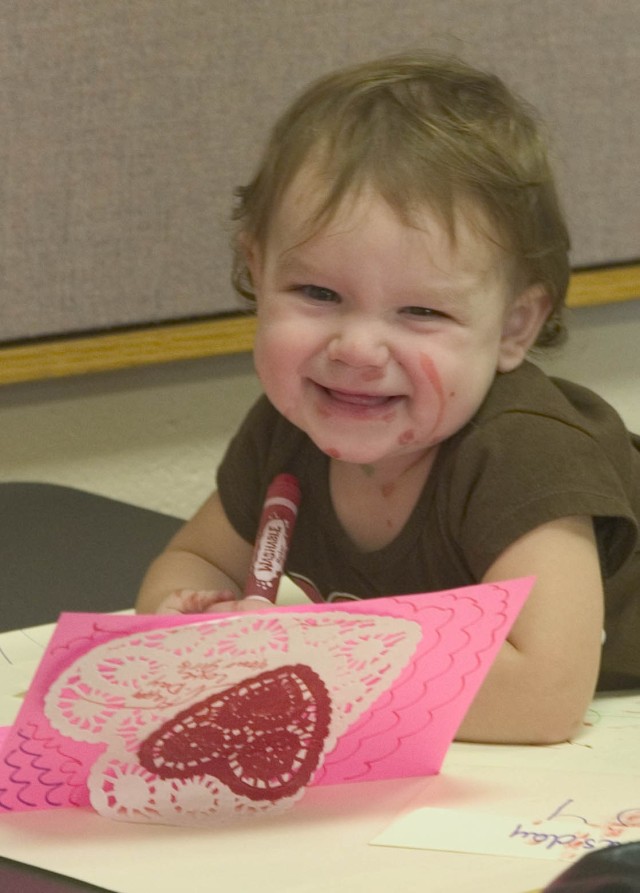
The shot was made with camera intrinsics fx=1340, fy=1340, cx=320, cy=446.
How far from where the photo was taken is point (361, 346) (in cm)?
67

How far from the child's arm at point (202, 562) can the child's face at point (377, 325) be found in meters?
0.16

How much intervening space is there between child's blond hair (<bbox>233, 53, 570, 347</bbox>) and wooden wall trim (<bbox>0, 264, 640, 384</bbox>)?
0.38 m

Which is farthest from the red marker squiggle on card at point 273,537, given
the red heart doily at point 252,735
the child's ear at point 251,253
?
the red heart doily at point 252,735

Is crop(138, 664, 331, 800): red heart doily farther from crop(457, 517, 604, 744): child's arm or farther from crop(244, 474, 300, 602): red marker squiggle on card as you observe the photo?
crop(244, 474, 300, 602): red marker squiggle on card

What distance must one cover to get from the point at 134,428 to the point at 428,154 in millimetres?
613

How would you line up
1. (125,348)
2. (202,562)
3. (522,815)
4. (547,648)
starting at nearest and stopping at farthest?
(522,815) < (547,648) < (202,562) < (125,348)

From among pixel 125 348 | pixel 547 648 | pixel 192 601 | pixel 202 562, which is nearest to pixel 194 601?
pixel 192 601

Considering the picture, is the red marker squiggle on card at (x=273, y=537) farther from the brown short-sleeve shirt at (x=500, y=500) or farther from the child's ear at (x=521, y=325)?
the child's ear at (x=521, y=325)

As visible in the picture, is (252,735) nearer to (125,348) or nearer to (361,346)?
(361,346)

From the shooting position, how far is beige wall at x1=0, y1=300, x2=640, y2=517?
1199 mm

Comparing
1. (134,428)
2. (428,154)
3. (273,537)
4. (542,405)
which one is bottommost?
(134,428)

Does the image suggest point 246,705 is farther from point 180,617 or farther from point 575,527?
point 575,527

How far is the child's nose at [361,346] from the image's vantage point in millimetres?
669

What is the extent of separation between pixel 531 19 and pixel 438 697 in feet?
2.64
